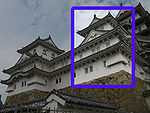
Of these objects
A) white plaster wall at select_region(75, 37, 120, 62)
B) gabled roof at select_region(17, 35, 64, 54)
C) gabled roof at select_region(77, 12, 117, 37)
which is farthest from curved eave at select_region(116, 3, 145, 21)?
white plaster wall at select_region(75, 37, 120, 62)

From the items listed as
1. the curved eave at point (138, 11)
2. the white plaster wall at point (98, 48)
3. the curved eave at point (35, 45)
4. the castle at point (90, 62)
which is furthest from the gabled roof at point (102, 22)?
the curved eave at point (138, 11)

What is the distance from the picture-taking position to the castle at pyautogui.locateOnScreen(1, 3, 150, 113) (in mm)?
23984

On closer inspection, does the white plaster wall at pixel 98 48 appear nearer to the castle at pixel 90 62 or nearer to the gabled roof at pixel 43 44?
the castle at pixel 90 62

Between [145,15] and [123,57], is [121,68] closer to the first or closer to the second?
[123,57]

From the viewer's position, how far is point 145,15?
120 feet

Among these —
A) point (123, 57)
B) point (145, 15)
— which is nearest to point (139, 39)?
point (145, 15)

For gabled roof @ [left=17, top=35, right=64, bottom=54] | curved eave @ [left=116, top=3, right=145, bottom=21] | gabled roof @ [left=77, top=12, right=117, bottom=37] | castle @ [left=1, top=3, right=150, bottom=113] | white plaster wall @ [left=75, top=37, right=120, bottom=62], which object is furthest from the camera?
curved eave @ [left=116, top=3, right=145, bottom=21]

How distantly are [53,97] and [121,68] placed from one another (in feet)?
43.6

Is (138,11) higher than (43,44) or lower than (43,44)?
higher

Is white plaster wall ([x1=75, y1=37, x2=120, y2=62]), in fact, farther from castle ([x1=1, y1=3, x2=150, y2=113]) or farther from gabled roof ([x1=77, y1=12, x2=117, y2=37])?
gabled roof ([x1=77, y1=12, x2=117, y2=37])

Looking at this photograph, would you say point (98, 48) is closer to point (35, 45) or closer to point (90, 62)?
point (90, 62)

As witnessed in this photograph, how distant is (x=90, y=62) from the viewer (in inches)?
1040

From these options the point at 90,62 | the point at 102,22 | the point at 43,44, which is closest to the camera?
the point at 90,62

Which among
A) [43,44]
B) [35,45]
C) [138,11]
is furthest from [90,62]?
[138,11]
